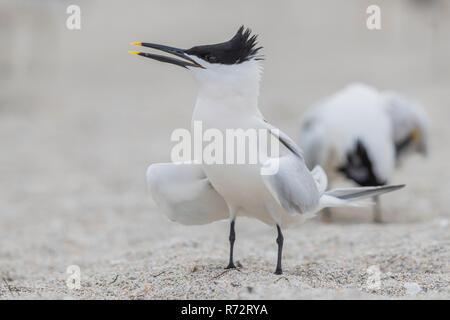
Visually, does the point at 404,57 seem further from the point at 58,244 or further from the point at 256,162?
the point at 256,162

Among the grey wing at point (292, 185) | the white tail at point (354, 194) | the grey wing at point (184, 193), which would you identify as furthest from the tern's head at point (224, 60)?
the white tail at point (354, 194)

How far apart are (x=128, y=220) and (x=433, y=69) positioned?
709 centimetres

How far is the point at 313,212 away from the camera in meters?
2.99

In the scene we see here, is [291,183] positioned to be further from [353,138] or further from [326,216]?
[326,216]

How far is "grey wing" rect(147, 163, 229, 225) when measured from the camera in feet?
10.1

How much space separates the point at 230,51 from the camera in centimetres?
280

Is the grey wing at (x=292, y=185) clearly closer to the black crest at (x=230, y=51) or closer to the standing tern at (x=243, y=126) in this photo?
the standing tern at (x=243, y=126)

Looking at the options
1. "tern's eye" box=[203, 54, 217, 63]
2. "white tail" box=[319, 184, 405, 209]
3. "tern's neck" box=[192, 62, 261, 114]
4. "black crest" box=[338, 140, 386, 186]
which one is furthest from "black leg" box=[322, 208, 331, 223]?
"tern's eye" box=[203, 54, 217, 63]

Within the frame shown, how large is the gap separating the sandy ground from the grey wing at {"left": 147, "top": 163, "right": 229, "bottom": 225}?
0.85ft

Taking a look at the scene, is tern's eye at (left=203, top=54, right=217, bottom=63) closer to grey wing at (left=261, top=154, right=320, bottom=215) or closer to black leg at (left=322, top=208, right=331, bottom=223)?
grey wing at (left=261, top=154, right=320, bottom=215)

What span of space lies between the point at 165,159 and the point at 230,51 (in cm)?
439

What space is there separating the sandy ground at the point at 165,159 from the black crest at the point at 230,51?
90 centimetres

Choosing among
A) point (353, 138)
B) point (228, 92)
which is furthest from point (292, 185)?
point (353, 138)
